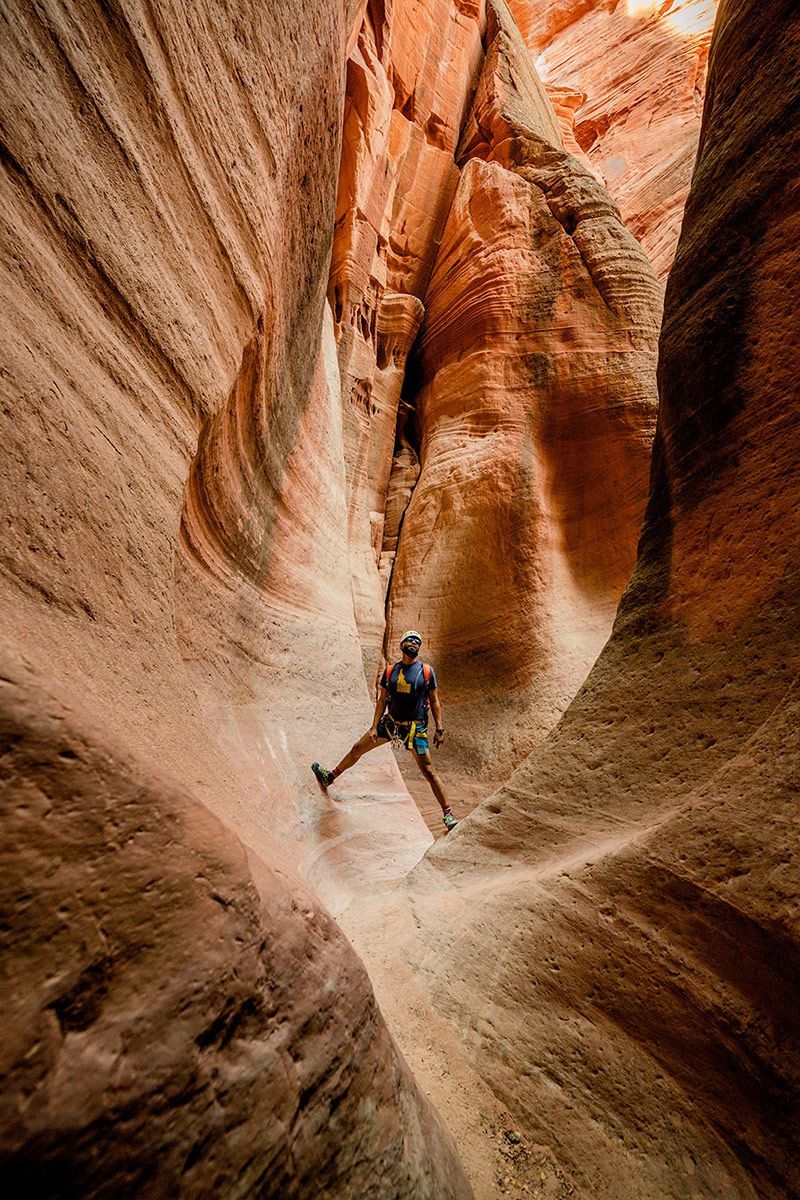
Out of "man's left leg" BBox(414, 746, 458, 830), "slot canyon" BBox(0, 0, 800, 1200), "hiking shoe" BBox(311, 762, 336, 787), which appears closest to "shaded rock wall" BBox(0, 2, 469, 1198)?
"slot canyon" BBox(0, 0, 800, 1200)

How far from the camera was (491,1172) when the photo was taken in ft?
4.99

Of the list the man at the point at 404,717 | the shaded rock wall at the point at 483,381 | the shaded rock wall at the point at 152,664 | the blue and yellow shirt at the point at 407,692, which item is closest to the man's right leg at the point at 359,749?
the man at the point at 404,717

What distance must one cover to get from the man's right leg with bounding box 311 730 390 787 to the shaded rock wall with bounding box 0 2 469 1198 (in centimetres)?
48

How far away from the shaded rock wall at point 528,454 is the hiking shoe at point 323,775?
3.32 metres

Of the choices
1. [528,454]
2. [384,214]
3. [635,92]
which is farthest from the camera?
[635,92]

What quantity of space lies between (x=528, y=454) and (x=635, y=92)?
1582 centimetres

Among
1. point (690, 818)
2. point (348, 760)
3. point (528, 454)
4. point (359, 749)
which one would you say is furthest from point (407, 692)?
point (528, 454)

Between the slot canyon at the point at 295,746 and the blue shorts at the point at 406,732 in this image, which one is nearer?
the slot canyon at the point at 295,746

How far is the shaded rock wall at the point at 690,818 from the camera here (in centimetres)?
146

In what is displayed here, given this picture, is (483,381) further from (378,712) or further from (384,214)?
(378,712)

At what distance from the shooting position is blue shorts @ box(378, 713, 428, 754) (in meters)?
4.01

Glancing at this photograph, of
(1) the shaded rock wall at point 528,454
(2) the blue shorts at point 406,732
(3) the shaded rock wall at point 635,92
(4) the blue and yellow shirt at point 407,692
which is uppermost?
(3) the shaded rock wall at point 635,92

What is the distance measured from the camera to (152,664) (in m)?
1.75

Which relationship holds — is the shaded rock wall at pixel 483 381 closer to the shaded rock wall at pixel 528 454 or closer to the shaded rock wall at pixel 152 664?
the shaded rock wall at pixel 528 454
